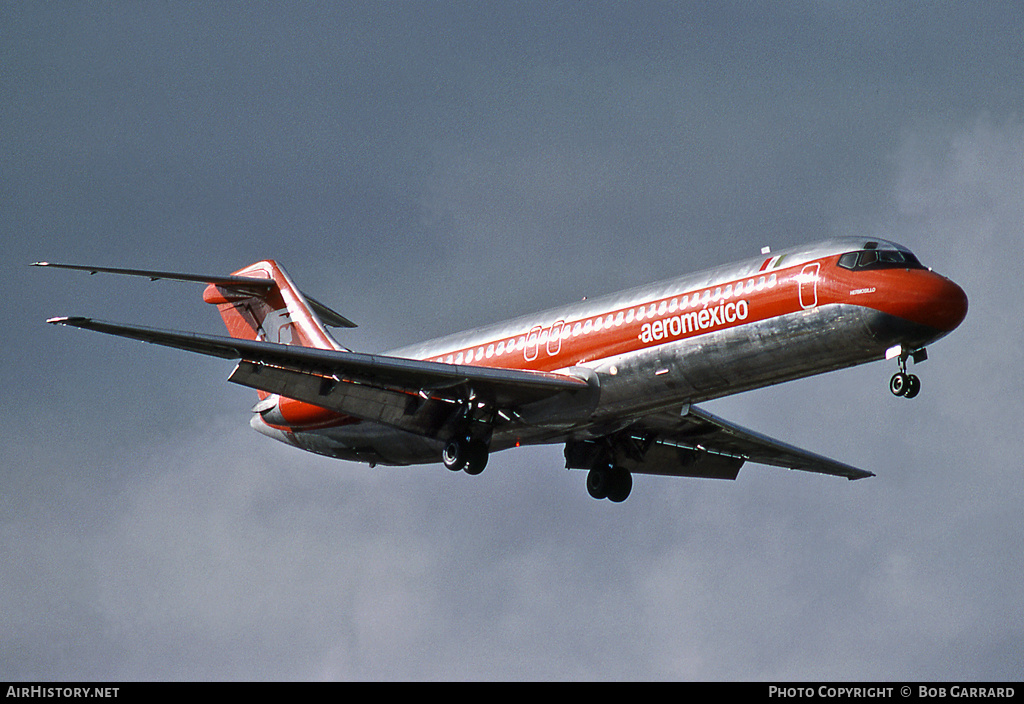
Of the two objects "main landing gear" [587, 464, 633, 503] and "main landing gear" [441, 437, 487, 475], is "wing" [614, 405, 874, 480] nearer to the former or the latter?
"main landing gear" [587, 464, 633, 503]

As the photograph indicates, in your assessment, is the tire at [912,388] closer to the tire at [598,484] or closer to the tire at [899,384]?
the tire at [899,384]

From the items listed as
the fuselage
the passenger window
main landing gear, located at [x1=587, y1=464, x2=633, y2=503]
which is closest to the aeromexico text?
the fuselage

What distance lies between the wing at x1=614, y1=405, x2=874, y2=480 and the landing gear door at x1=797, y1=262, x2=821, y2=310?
7.68 metres

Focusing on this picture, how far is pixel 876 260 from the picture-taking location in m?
37.1

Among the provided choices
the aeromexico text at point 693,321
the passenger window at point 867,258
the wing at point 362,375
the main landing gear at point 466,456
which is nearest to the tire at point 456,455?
the main landing gear at point 466,456

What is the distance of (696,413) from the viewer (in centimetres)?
4434

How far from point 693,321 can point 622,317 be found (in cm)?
230

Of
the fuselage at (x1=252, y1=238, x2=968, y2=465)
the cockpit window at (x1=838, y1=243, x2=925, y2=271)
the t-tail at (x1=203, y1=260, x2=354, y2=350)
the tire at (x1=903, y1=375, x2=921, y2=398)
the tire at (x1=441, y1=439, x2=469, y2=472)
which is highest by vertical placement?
the t-tail at (x1=203, y1=260, x2=354, y2=350)

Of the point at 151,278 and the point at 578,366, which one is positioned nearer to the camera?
the point at 578,366

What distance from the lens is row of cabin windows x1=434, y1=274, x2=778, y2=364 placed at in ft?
125

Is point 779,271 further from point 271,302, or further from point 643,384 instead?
point 271,302

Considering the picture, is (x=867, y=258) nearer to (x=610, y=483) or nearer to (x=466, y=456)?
(x=466, y=456)

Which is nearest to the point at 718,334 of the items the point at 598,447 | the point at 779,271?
the point at 779,271
